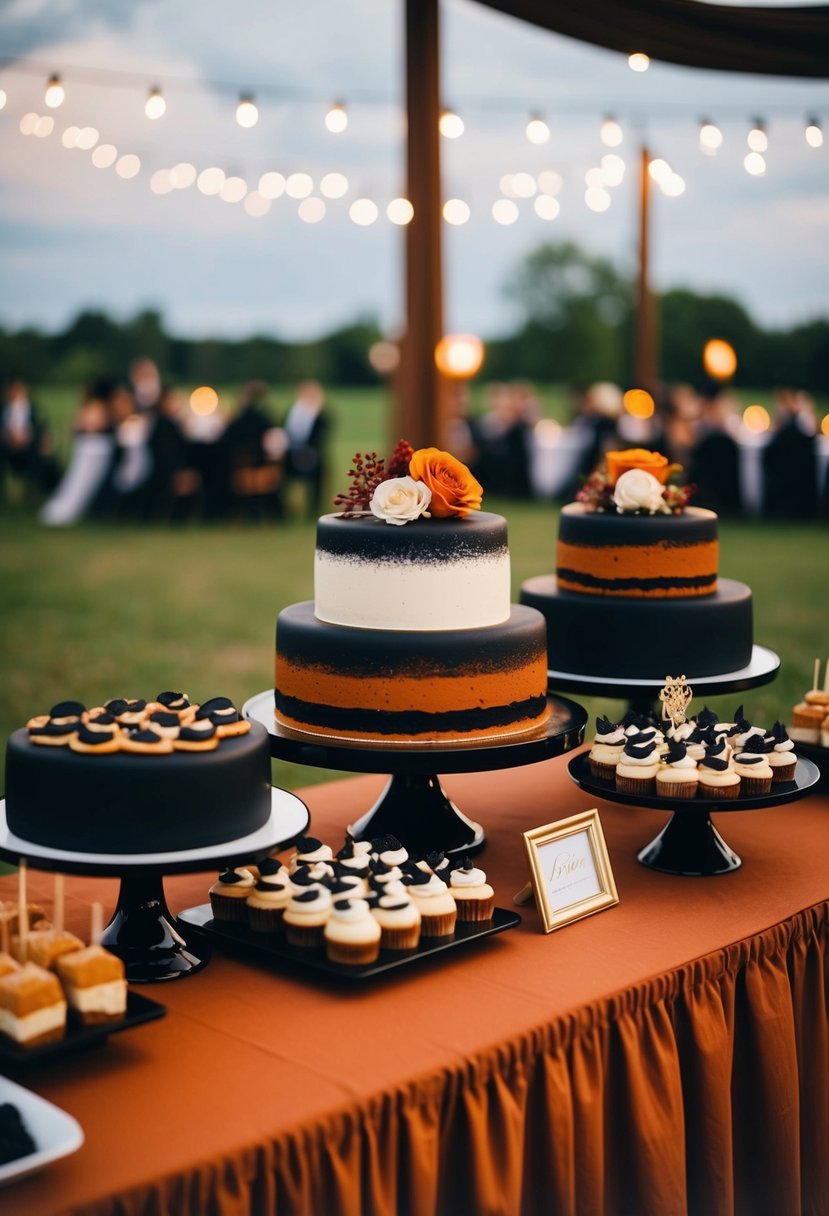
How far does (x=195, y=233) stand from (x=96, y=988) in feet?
75.5

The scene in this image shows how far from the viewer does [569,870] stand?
8.18ft

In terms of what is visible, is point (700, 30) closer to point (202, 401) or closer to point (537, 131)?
point (537, 131)

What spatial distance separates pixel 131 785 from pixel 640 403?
43.5 feet

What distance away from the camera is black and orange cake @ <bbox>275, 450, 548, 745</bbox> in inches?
103

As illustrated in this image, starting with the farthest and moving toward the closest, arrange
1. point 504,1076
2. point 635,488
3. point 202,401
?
point 202,401, point 635,488, point 504,1076

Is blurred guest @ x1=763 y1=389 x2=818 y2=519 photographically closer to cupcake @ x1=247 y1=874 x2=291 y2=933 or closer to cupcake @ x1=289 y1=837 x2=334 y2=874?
cupcake @ x1=289 y1=837 x2=334 y2=874

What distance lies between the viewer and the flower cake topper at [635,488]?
11.2 ft

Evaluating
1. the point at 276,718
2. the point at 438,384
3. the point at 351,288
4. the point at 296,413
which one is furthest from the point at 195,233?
the point at 276,718

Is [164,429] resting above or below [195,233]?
below

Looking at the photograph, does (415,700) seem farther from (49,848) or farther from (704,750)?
(49,848)

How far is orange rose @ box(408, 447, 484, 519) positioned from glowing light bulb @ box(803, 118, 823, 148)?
10.2ft

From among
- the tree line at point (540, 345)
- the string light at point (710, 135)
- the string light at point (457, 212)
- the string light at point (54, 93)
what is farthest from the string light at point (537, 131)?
the tree line at point (540, 345)

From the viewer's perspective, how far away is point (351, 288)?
2477cm

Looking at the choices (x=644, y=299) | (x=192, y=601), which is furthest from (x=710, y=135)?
(x=644, y=299)
